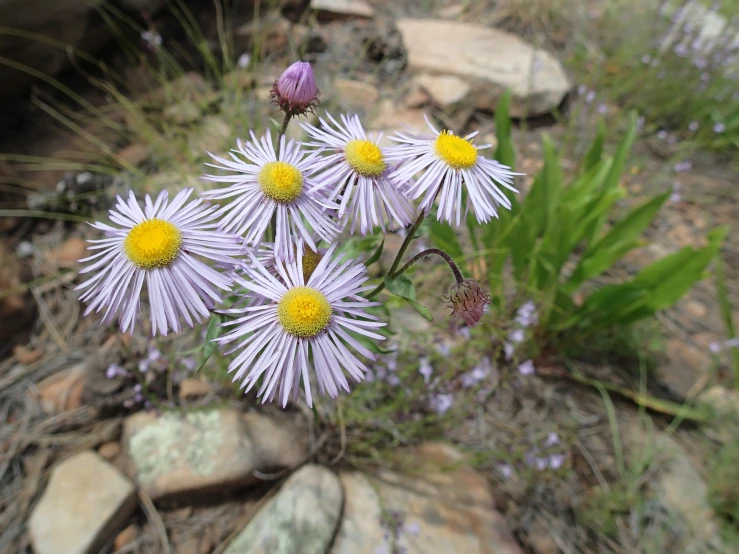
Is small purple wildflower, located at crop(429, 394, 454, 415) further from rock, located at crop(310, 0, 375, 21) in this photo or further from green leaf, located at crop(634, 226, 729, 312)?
rock, located at crop(310, 0, 375, 21)

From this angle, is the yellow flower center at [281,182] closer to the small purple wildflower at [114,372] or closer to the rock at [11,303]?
the small purple wildflower at [114,372]

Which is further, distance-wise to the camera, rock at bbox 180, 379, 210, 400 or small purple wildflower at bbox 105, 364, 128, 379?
rock at bbox 180, 379, 210, 400

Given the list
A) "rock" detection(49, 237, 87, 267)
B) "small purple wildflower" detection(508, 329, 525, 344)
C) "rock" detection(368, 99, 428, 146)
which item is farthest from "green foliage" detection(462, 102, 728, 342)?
"rock" detection(49, 237, 87, 267)

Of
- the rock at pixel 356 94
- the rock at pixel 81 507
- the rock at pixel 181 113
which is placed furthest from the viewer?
the rock at pixel 356 94

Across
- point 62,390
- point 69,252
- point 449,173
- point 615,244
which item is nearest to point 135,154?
point 69,252

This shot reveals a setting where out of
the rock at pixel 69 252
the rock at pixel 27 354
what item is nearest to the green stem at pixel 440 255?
the rock at pixel 27 354

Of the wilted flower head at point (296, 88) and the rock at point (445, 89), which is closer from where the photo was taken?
the wilted flower head at point (296, 88)
